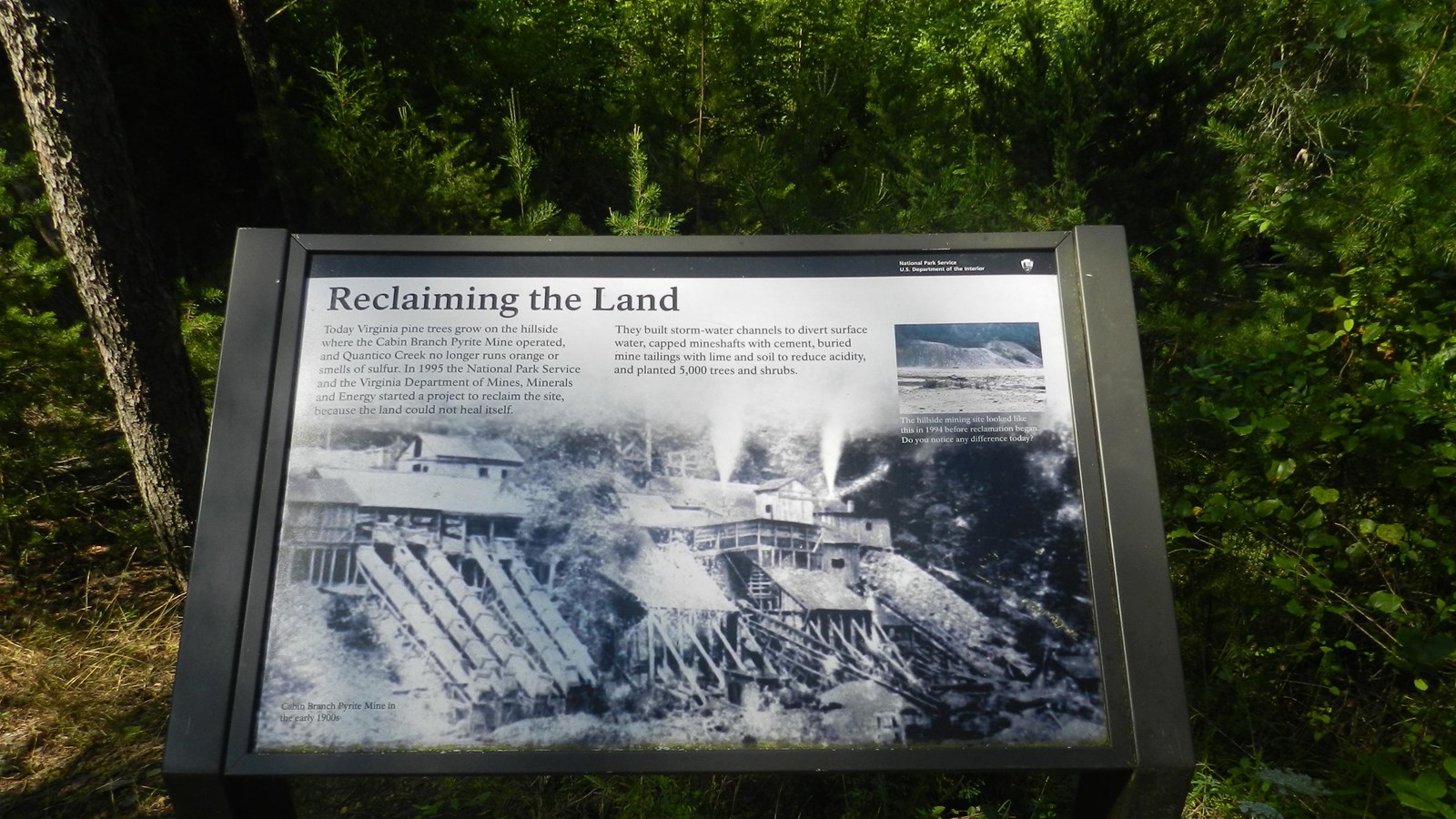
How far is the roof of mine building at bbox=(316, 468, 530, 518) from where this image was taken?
2.05 meters

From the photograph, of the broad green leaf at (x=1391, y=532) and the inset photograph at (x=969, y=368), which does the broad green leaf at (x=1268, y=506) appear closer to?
the broad green leaf at (x=1391, y=532)

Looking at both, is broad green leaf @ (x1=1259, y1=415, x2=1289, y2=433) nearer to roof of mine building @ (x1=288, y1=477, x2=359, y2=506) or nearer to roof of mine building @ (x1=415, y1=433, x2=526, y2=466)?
roof of mine building @ (x1=415, y1=433, x2=526, y2=466)

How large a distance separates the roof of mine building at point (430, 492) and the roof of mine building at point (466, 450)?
0.17 feet

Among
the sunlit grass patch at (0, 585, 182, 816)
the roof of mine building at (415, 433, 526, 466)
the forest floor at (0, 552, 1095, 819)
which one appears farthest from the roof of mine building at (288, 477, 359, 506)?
the sunlit grass patch at (0, 585, 182, 816)

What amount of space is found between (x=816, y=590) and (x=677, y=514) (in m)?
0.37

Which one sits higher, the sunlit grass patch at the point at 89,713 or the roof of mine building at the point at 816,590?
the roof of mine building at the point at 816,590

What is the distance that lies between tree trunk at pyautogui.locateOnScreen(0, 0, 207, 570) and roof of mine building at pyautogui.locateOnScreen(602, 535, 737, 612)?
10.4ft

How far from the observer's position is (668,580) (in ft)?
6.64

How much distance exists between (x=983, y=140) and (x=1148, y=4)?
1105 mm

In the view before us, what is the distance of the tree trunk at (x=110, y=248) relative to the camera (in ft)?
12.1

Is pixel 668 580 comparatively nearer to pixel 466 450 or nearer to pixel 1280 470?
pixel 466 450

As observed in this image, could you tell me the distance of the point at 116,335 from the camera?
12.9ft

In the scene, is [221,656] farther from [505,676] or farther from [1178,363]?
[1178,363]

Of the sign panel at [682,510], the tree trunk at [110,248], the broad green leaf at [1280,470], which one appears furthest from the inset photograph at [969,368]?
the tree trunk at [110,248]
